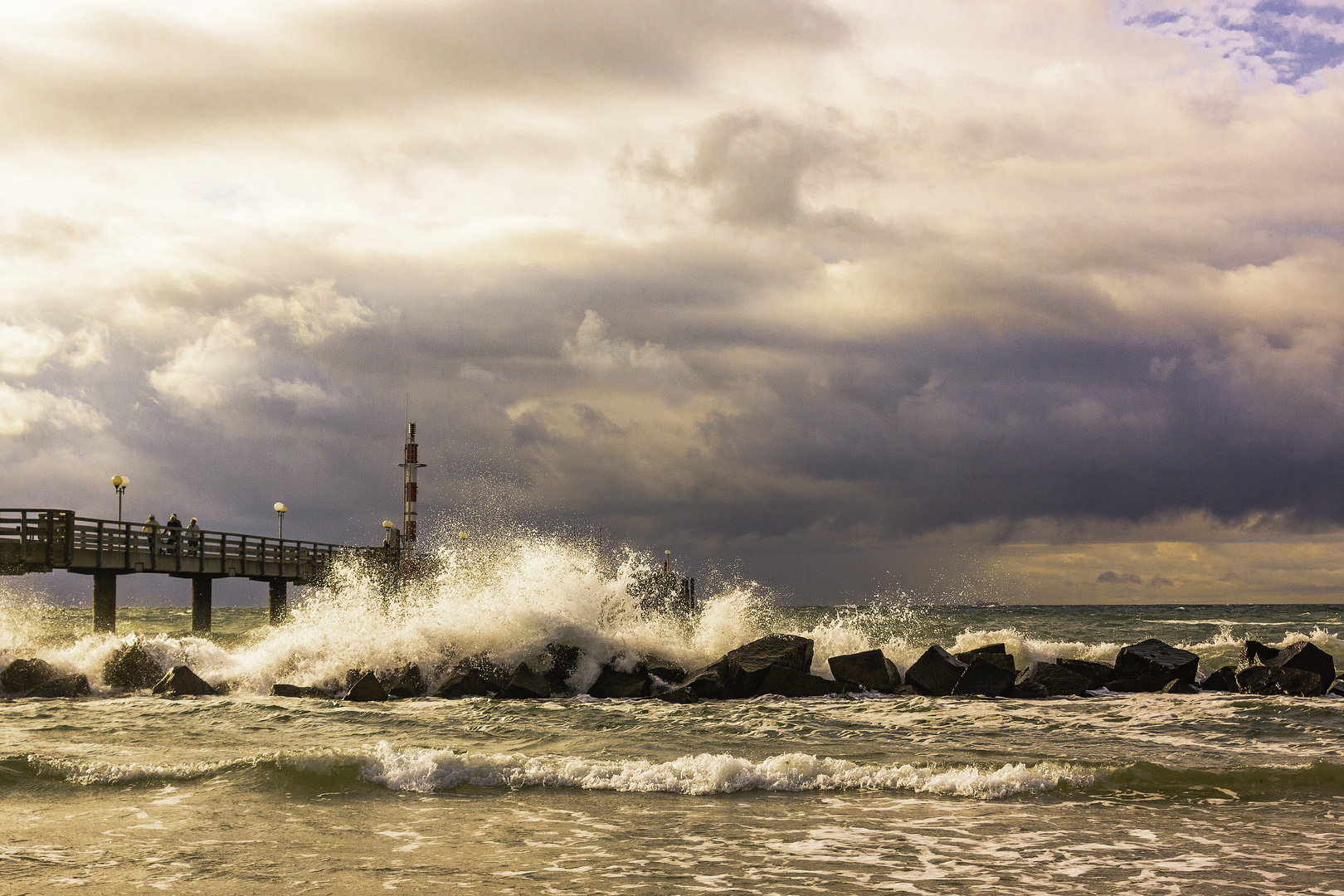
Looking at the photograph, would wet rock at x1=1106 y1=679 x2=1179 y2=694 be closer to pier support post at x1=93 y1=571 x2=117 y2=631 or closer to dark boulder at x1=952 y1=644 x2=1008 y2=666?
dark boulder at x1=952 y1=644 x2=1008 y2=666

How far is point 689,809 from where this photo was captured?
945cm

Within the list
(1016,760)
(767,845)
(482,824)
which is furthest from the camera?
(1016,760)

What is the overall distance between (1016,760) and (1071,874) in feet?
14.3

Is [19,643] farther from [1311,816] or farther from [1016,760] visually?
[1311,816]

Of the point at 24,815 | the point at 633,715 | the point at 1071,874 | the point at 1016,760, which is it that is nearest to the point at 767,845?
the point at 1071,874

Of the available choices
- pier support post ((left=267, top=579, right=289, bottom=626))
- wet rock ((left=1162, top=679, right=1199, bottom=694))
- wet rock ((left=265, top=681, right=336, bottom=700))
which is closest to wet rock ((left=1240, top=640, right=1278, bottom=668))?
wet rock ((left=1162, top=679, right=1199, bottom=694))

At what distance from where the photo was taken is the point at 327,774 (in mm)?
10734

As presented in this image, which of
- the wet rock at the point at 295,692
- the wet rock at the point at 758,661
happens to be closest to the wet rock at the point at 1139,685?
the wet rock at the point at 758,661

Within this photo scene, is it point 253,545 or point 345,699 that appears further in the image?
point 253,545

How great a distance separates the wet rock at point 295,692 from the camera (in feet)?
61.2

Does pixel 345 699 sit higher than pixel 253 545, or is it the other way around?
pixel 253 545

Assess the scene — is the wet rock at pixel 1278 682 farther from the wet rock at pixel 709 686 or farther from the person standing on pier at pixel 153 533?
the person standing on pier at pixel 153 533

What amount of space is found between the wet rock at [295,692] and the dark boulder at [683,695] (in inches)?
252

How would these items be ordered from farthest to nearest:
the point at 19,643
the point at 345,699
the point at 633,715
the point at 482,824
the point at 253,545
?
the point at 253,545
the point at 19,643
the point at 345,699
the point at 633,715
the point at 482,824
